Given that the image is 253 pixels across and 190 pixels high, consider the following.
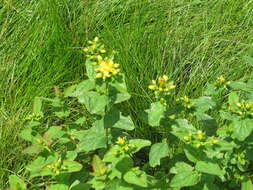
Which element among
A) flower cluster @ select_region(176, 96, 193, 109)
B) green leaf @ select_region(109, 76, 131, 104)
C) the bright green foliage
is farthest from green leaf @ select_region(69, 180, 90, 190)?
flower cluster @ select_region(176, 96, 193, 109)

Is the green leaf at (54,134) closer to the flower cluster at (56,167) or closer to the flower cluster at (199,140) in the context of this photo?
the flower cluster at (56,167)

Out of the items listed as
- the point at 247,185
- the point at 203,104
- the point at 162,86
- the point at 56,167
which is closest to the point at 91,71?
the point at 162,86

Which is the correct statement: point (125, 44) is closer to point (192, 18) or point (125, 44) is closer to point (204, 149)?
point (192, 18)

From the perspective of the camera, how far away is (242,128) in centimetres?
155

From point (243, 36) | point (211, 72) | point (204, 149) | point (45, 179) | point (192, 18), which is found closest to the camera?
point (204, 149)

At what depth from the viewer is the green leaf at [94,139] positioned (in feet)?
5.26

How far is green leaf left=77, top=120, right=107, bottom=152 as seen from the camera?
160 cm

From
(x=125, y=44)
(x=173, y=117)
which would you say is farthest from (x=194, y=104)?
(x=125, y=44)

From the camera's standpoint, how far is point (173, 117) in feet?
5.75

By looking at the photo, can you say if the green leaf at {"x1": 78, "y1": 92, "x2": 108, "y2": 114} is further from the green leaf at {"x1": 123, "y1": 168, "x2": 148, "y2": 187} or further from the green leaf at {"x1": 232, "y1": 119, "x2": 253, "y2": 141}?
the green leaf at {"x1": 232, "y1": 119, "x2": 253, "y2": 141}

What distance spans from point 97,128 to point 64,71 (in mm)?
967

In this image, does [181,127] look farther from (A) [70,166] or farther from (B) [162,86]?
(A) [70,166]

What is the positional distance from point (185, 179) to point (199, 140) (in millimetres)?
147

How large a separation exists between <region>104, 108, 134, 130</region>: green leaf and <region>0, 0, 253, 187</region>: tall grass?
66cm
